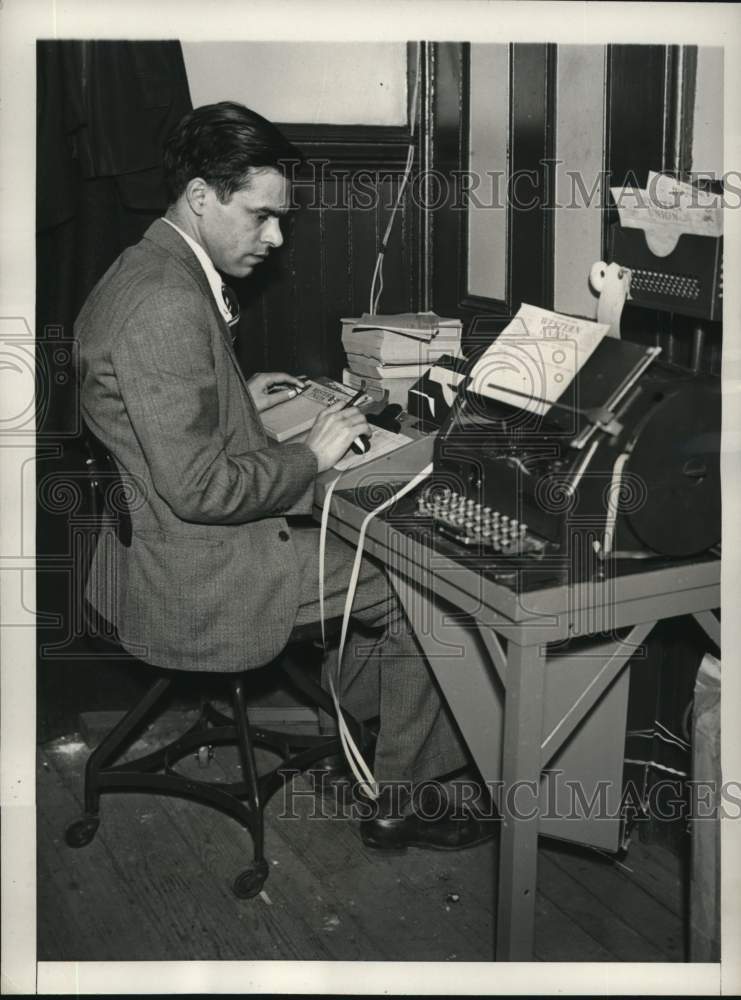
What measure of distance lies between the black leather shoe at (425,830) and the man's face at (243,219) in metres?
1.35

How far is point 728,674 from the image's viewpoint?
2.03m

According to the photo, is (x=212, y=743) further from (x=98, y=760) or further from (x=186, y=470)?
(x=186, y=470)

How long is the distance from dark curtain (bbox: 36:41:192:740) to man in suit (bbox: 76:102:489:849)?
336 millimetres

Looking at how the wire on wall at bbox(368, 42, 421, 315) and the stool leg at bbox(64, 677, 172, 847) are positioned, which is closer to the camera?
the stool leg at bbox(64, 677, 172, 847)

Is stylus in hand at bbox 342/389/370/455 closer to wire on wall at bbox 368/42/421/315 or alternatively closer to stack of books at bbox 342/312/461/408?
stack of books at bbox 342/312/461/408

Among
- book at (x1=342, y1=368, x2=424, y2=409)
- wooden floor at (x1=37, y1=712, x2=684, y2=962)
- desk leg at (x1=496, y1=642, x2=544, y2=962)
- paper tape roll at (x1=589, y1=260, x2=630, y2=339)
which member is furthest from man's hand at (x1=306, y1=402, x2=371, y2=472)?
wooden floor at (x1=37, y1=712, x2=684, y2=962)

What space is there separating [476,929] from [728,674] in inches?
34.2

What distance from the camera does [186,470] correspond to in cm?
236

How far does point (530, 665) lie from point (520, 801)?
0.80 ft

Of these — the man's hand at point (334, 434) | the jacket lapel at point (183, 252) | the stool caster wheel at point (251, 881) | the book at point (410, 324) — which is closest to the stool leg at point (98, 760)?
the stool caster wheel at point (251, 881)

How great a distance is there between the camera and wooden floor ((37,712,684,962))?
2.45 metres

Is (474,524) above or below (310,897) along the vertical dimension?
above

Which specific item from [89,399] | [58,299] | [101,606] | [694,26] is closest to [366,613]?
[101,606]

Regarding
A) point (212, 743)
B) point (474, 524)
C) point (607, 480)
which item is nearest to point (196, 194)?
point (474, 524)
